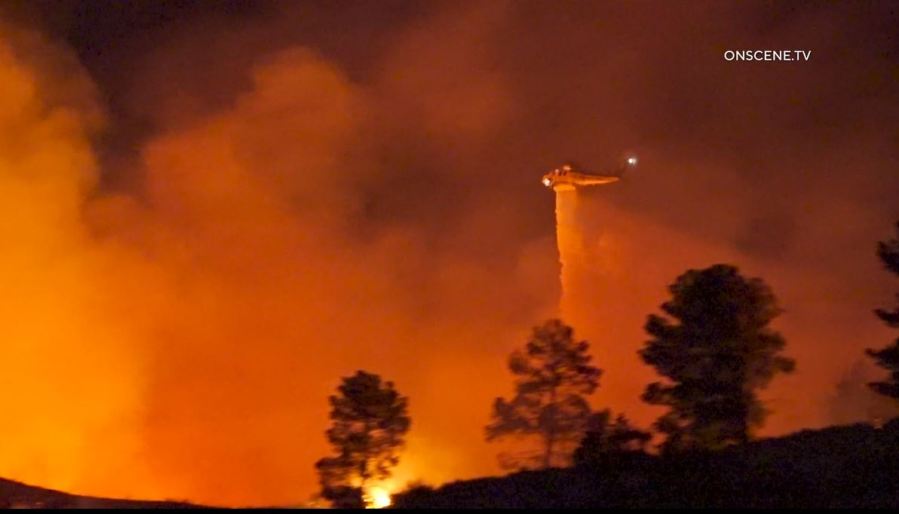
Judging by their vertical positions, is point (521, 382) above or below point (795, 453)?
above

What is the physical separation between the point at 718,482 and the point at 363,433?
1330cm

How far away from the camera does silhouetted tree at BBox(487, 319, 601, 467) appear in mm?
29547

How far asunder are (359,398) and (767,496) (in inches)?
568

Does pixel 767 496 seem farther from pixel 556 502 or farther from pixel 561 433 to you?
pixel 561 433

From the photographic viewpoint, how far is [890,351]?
76.9 feet

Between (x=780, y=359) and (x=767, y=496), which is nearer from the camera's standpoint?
(x=767, y=496)

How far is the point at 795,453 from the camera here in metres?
17.3

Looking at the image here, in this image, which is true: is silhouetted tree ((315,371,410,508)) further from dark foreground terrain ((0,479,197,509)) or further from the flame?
dark foreground terrain ((0,479,197,509))

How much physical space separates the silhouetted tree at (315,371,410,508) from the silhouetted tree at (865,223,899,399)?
11.5 m

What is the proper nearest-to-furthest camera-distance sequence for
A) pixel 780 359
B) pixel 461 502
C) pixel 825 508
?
pixel 825 508, pixel 461 502, pixel 780 359

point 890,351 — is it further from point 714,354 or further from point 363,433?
point 363,433

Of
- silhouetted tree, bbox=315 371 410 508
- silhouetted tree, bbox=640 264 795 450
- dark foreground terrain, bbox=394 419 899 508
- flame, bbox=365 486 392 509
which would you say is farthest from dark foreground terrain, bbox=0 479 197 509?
silhouetted tree, bbox=640 264 795 450

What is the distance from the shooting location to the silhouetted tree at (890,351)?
23312mm

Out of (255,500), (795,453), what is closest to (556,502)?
(795,453)
